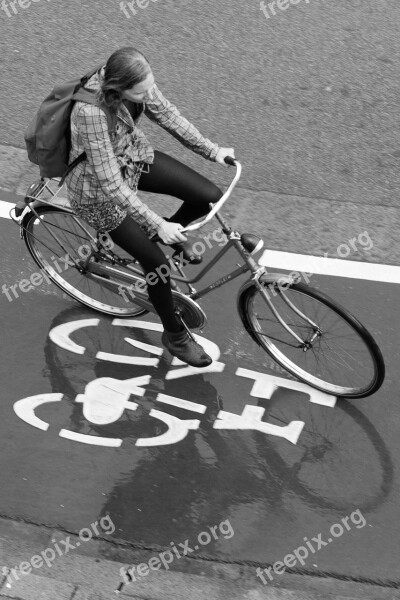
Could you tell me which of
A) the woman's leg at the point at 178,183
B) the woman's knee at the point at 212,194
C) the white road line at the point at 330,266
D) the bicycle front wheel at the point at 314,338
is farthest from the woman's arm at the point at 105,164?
the white road line at the point at 330,266

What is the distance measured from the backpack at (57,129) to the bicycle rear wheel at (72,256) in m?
0.71

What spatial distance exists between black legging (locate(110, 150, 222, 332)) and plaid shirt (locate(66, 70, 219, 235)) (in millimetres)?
69

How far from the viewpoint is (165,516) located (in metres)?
5.12

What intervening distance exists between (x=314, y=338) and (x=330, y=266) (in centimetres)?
115

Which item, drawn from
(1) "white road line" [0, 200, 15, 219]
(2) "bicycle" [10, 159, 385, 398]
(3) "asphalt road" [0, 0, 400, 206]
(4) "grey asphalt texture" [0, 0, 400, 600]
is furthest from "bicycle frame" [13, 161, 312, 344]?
(3) "asphalt road" [0, 0, 400, 206]

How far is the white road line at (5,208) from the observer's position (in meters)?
6.98

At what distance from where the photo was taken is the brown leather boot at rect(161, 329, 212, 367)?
572cm

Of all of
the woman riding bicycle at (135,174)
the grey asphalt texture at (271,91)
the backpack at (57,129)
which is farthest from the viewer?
the grey asphalt texture at (271,91)

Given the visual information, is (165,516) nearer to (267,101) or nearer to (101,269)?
(101,269)

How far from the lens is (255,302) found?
5.69m

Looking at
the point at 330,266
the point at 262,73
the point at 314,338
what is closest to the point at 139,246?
the point at 314,338

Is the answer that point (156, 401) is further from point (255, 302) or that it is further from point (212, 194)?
point (212, 194)

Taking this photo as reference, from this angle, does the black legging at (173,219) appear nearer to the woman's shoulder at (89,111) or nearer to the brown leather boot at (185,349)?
the brown leather boot at (185,349)

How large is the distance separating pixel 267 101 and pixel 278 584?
4.66m
